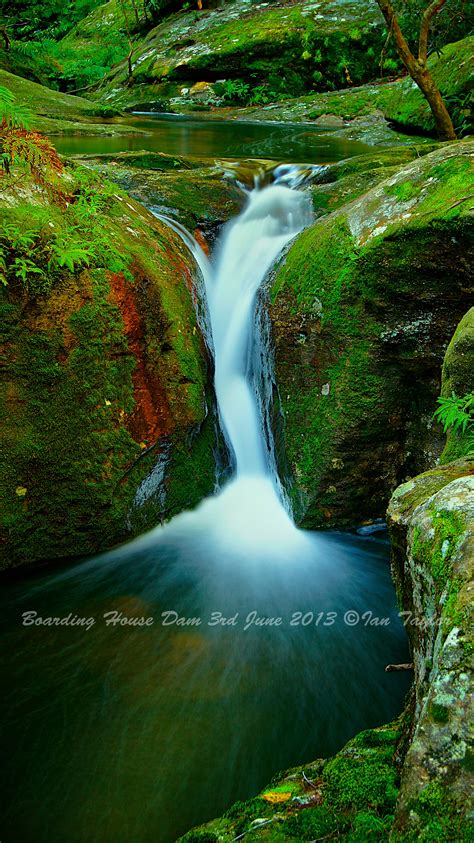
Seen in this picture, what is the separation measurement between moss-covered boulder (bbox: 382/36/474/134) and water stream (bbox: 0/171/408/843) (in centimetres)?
831

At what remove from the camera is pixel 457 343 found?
3174 mm

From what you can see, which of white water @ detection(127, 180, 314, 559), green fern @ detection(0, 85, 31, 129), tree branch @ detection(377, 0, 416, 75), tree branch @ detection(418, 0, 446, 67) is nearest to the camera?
green fern @ detection(0, 85, 31, 129)

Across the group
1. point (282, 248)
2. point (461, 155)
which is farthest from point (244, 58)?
point (461, 155)

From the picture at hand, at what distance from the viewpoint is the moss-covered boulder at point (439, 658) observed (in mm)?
1346

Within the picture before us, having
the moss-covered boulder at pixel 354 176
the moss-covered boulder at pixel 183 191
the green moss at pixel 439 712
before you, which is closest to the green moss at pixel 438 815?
the green moss at pixel 439 712

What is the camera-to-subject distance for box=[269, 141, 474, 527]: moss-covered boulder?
433cm

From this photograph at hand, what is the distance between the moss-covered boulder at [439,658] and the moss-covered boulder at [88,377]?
8.80ft

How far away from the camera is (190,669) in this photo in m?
3.54

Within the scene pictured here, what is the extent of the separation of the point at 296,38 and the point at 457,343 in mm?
21953

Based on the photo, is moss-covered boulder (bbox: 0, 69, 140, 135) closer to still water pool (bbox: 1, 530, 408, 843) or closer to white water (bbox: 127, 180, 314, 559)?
white water (bbox: 127, 180, 314, 559)

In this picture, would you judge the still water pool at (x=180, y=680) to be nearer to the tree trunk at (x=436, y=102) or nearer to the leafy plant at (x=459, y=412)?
the leafy plant at (x=459, y=412)

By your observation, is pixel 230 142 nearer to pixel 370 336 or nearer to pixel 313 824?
→ pixel 370 336

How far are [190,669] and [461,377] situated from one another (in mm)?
2488

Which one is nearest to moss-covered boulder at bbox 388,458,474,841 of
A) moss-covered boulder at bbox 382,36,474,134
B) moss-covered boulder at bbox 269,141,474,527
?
moss-covered boulder at bbox 269,141,474,527
